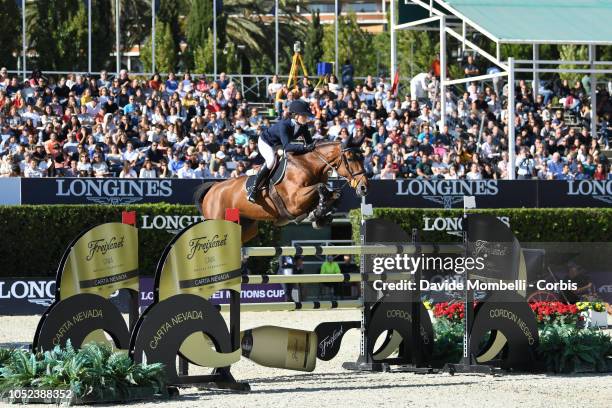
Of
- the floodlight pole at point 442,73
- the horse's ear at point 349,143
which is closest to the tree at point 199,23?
the floodlight pole at point 442,73

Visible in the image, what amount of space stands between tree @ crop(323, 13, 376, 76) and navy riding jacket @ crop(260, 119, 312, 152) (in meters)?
36.5

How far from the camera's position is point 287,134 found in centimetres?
1346

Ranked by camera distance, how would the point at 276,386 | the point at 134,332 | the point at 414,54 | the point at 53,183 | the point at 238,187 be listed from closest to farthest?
the point at 134,332
the point at 276,386
the point at 238,187
the point at 53,183
the point at 414,54

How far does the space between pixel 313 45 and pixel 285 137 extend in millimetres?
33111

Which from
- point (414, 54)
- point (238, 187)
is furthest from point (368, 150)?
point (414, 54)

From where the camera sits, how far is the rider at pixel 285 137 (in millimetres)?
13289

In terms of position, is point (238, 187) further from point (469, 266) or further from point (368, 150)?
point (368, 150)

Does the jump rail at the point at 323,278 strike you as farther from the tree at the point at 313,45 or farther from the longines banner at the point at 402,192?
A: the tree at the point at 313,45

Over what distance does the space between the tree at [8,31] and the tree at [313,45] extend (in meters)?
14.3

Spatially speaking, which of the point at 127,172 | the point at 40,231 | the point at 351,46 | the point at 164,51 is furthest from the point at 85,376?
the point at 351,46

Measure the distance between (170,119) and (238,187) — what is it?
9135 mm

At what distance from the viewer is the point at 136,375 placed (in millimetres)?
8977

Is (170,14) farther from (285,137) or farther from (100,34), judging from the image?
(285,137)

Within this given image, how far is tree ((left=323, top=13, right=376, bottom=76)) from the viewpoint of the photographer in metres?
50.7
